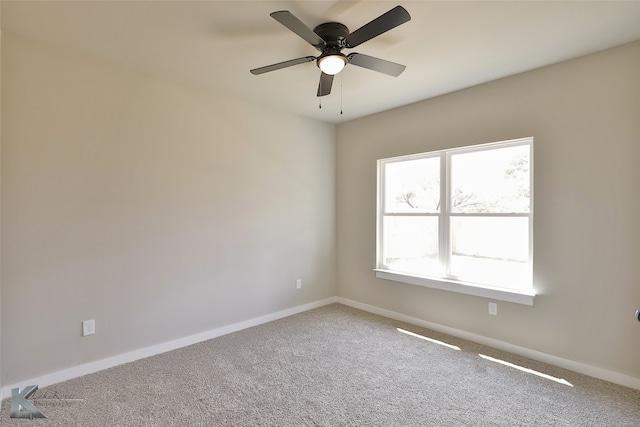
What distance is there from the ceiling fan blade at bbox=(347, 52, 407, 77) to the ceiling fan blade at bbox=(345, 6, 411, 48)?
0.10 metres

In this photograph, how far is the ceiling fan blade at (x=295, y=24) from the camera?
1.65 m

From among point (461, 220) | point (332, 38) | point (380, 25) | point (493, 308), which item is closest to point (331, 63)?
point (332, 38)

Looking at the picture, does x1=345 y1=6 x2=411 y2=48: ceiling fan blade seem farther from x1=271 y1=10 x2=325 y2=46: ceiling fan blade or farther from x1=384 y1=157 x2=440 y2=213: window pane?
x1=384 y1=157 x2=440 y2=213: window pane

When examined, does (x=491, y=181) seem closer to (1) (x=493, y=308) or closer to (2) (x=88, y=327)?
(1) (x=493, y=308)

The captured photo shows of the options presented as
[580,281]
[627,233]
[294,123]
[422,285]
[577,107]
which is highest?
[294,123]

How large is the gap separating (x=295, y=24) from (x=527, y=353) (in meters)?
3.28

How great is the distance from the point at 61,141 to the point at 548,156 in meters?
4.01

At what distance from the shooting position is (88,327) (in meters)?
2.55

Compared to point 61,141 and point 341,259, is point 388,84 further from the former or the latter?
point 61,141

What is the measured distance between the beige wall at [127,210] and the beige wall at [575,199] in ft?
7.01

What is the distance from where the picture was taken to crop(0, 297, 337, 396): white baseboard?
92.4 inches

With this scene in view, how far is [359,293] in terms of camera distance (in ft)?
14.1

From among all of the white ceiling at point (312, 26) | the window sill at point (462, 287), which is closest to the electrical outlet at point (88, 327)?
the white ceiling at point (312, 26)

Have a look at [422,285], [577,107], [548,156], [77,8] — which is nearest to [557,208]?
[548,156]
